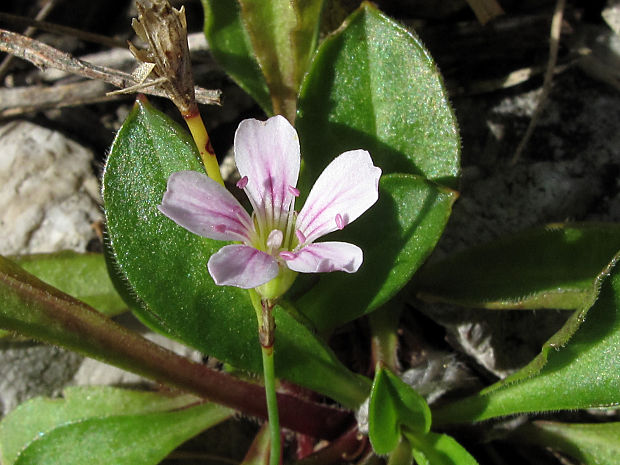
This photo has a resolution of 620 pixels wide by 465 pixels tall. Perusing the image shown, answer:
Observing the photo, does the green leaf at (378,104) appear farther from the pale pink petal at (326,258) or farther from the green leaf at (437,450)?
the green leaf at (437,450)

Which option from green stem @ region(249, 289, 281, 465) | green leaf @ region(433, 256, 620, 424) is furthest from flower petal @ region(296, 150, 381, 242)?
green leaf @ region(433, 256, 620, 424)

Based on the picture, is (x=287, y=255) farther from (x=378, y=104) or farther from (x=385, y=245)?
(x=378, y=104)

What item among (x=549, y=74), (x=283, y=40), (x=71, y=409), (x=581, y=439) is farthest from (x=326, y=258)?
(x=549, y=74)

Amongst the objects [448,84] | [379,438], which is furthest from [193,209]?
[448,84]

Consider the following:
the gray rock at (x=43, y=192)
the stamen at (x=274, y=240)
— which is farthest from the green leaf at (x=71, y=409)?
the stamen at (x=274, y=240)

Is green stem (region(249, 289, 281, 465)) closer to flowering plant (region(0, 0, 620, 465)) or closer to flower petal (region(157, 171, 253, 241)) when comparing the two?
flowering plant (region(0, 0, 620, 465))

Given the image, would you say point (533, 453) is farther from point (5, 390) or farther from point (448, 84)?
point (5, 390)
